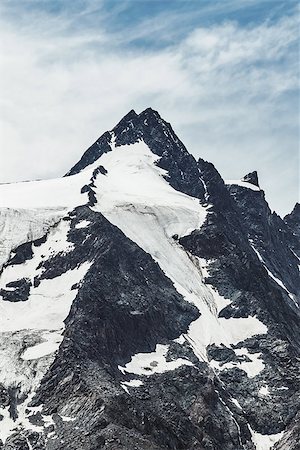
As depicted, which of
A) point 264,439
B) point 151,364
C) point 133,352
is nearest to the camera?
point 264,439

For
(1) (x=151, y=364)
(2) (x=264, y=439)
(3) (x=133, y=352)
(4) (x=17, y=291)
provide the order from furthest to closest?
(4) (x=17, y=291) → (3) (x=133, y=352) → (1) (x=151, y=364) → (2) (x=264, y=439)

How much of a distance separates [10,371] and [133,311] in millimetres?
31418

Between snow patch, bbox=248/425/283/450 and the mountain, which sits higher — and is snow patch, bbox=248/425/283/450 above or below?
below

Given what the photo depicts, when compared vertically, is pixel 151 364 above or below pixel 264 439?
above

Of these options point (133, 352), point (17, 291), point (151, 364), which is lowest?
point (151, 364)

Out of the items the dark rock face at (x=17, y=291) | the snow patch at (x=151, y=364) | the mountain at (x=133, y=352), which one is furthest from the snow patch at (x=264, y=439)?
the dark rock face at (x=17, y=291)

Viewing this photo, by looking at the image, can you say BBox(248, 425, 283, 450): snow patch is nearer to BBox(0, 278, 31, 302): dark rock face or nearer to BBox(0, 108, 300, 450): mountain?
BBox(0, 108, 300, 450): mountain

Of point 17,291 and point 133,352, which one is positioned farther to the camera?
point 17,291

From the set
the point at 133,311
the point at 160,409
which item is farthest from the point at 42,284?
the point at 160,409

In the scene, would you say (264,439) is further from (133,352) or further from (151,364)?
(133,352)

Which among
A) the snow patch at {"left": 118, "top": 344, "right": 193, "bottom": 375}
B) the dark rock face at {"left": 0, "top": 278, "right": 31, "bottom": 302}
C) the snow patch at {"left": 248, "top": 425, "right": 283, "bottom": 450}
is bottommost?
the snow patch at {"left": 248, "top": 425, "right": 283, "bottom": 450}

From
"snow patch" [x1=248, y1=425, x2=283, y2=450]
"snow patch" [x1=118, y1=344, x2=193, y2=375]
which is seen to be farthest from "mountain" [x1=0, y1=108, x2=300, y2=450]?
"snow patch" [x1=118, y1=344, x2=193, y2=375]

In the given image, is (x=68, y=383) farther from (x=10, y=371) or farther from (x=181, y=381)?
(x=181, y=381)

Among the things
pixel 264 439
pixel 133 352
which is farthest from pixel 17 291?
pixel 264 439
